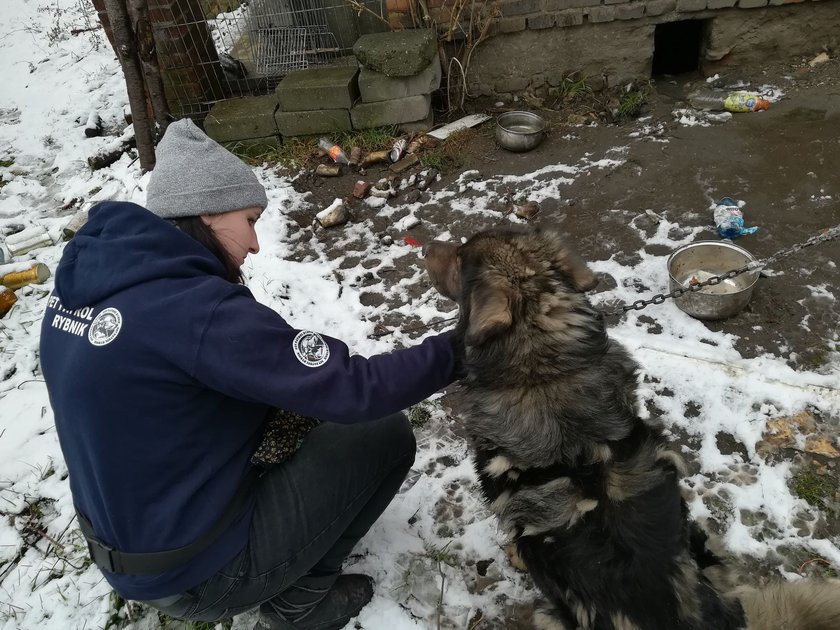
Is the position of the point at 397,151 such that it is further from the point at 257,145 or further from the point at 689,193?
the point at 689,193

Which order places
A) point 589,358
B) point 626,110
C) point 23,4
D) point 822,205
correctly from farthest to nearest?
point 23,4, point 626,110, point 822,205, point 589,358

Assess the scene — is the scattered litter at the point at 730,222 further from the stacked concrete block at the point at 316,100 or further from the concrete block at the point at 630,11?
the stacked concrete block at the point at 316,100

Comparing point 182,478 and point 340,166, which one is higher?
point 182,478

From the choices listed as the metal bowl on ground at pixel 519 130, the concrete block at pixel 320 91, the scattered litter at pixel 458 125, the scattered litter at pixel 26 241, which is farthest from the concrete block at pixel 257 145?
the metal bowl on ground at pixel 519 130

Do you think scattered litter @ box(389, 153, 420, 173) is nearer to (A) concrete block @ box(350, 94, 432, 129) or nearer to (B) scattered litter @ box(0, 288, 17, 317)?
(A) concrete block @ box(350, 94, 432, 129)

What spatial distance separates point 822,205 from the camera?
3.94 metres

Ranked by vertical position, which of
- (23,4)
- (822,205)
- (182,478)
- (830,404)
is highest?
(23,4)

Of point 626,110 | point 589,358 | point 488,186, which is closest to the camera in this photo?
point 589,358

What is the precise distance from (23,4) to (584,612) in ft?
44.0

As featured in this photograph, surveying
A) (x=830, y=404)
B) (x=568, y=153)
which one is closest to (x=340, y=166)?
(x=568, y=153)

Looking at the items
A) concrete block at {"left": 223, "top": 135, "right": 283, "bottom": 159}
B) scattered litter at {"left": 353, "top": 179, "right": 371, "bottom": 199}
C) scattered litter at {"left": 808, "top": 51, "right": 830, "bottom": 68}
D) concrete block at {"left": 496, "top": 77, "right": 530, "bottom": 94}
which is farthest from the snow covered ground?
scattered litter at {"left": 808, "top": 51, "right": 830, "bottom": 68}

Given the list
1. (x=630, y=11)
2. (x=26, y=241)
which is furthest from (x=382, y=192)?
(x=26, y=241)

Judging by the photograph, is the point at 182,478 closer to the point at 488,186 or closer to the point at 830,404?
the point at 830,404

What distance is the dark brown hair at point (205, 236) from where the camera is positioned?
1771 mm
